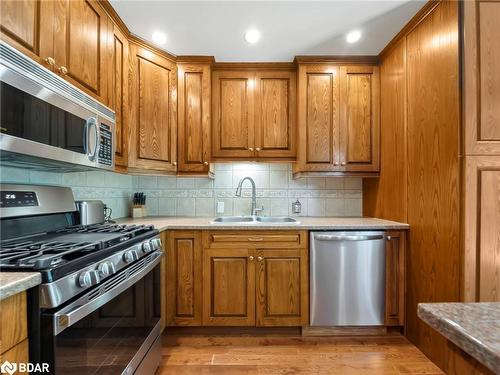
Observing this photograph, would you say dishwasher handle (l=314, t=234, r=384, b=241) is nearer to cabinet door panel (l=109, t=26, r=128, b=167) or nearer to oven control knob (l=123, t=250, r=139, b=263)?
oven control knob (l=123, t=250, r=139, b=263)

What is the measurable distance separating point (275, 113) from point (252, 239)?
1.16 m

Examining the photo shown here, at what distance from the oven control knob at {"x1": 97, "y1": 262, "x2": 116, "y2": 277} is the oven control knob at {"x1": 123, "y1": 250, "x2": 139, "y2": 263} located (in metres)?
0.12

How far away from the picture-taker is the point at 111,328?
1211 mm

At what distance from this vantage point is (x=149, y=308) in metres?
1.63

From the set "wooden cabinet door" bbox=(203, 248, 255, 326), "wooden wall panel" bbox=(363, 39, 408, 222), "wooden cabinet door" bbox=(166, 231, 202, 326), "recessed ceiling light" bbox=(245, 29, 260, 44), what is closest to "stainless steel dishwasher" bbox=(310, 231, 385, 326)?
"wooden wall panel" bbox=(363, 39, 408, 222)

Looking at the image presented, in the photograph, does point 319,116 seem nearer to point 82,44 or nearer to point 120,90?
point 120,90

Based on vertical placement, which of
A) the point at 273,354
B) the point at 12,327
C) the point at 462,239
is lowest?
the point at 273,354

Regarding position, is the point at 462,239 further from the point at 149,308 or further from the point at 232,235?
the point at 149,308

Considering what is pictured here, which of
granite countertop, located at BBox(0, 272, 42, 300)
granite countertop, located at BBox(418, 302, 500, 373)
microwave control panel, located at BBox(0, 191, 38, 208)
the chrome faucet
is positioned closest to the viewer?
granite countertop, located at BBox(418, 302, 500, 373)

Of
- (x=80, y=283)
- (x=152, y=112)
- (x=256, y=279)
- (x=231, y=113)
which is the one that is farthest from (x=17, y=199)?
(x=231, y=113)

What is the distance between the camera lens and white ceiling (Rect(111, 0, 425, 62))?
1.77 meters

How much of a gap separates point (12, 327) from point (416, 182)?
2.21 m

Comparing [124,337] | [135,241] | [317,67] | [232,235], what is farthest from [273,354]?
[317,67]

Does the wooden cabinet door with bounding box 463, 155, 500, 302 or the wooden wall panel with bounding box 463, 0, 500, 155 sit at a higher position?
the wooden wall panel with bounding box 463, 0, 500, 155
